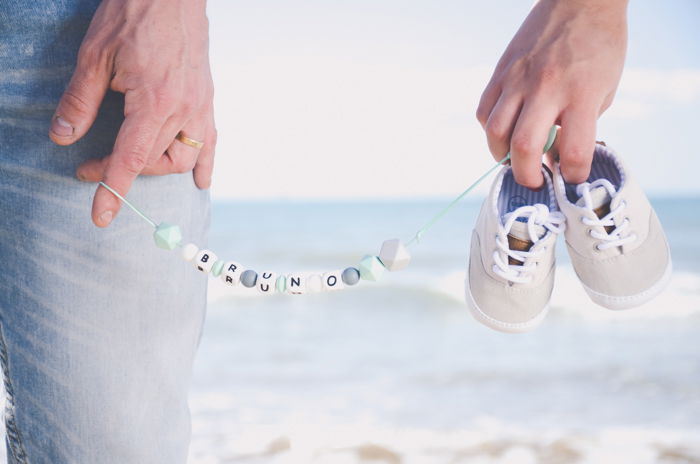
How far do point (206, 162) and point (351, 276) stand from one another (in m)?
0.34

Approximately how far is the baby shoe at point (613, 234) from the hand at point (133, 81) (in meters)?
0.67

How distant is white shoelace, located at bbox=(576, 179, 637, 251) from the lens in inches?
47.0

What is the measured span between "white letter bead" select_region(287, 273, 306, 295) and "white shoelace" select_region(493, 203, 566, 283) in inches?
14.6

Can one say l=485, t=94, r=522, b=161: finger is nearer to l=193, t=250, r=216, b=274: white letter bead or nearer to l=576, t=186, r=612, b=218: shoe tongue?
l=576, t=186, r=612, b=218: shoe tongue

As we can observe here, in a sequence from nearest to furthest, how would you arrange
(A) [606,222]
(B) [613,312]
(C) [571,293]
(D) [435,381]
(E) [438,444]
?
(A) [606,222] < (E) [438,444] < (D) [435,381] < (B) [613,312] < (C) [571,293]

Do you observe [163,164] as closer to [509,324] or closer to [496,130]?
[496,130]

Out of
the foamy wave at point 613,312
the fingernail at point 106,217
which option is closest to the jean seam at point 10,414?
the fingernail at point 106,217

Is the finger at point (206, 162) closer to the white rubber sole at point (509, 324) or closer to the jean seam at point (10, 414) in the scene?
the jean seam at point (10, 414)

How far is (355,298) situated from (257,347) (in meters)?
1.83

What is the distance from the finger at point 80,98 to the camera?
0.97 m

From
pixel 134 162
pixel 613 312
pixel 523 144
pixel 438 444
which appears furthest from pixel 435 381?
pixel 134 162

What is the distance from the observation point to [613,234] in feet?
4.02

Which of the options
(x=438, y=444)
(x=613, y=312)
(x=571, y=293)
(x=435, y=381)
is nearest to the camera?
(x=438, y=444)

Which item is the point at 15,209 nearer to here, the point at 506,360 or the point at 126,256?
the point at 126,256
